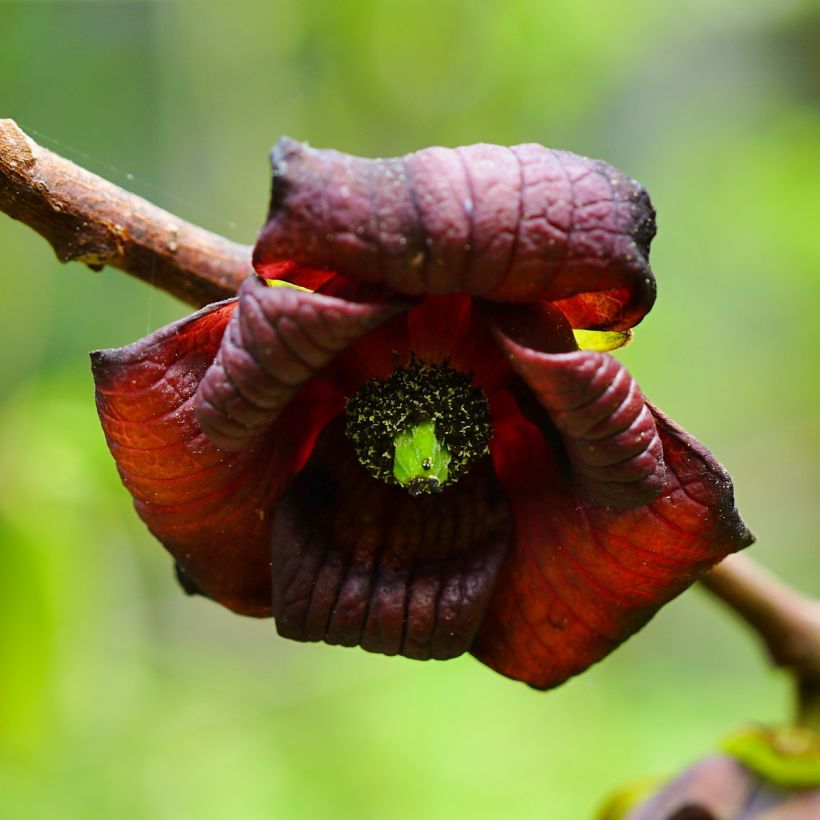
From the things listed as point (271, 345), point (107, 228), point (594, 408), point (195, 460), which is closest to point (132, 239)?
point (107, 228)

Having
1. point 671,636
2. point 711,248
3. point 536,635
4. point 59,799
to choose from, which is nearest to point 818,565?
point 671,636

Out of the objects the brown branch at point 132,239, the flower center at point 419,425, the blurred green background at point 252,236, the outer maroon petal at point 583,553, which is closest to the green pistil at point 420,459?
the flower center at point 419,425

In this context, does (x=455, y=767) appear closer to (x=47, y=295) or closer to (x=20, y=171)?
(x=47, y=295)

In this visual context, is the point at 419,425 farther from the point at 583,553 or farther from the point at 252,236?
the point at 252,236

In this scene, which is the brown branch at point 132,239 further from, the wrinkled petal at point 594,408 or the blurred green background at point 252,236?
the blurred green background at point 252,236

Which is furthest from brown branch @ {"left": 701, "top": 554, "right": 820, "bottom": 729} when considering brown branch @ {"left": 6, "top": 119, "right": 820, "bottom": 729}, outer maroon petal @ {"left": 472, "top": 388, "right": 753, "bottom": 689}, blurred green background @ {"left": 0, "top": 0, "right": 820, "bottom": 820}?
blurred green background @ {"left": 0, "top": 0, "right": 820, "bottom": 820}
